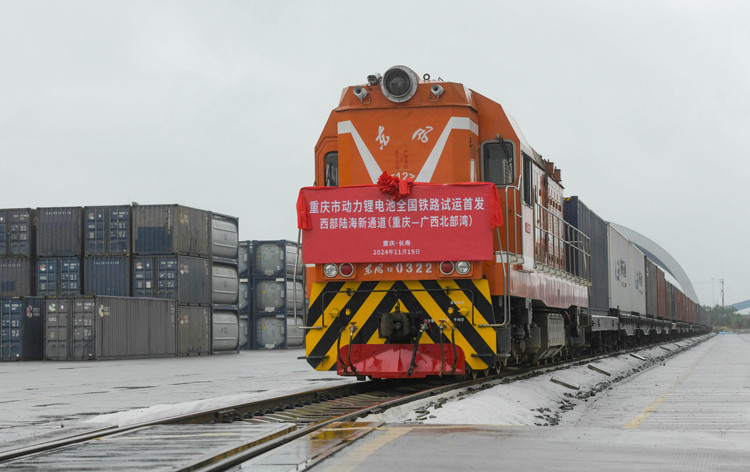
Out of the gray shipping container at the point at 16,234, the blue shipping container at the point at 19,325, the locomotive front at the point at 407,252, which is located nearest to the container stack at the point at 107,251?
the gray shipping container at the point at 16,234

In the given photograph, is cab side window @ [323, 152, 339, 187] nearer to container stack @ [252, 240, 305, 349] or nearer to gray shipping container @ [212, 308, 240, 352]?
Result: gray shipping container @ [212, 308, 240, 352]

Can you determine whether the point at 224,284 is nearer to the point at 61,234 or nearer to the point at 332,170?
the point at 61,234

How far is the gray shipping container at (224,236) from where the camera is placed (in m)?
33.9

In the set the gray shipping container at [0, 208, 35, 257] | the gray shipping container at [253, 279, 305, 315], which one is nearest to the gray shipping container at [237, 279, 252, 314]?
the gray shipping container at [253, 279, 305, 315]

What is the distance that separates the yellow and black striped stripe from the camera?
1050 cm

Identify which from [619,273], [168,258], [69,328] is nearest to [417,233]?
[619,273]

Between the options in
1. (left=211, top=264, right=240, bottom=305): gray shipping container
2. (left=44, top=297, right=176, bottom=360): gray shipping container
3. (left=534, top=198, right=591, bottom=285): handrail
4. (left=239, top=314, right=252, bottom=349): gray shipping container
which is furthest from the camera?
(left=239, top=314, right=252, bottom=349): gray shipping container

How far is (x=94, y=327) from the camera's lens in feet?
91.8

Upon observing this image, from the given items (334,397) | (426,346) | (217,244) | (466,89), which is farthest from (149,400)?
(217,244)

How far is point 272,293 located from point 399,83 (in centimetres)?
2780

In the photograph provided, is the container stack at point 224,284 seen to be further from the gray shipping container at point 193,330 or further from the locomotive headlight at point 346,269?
the locomotive headlight at point 346,269

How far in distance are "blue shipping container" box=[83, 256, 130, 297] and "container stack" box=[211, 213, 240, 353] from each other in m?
3.47

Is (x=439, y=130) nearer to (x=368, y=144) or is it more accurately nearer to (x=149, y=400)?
(x=368, y=144)

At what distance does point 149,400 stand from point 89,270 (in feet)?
64.7
